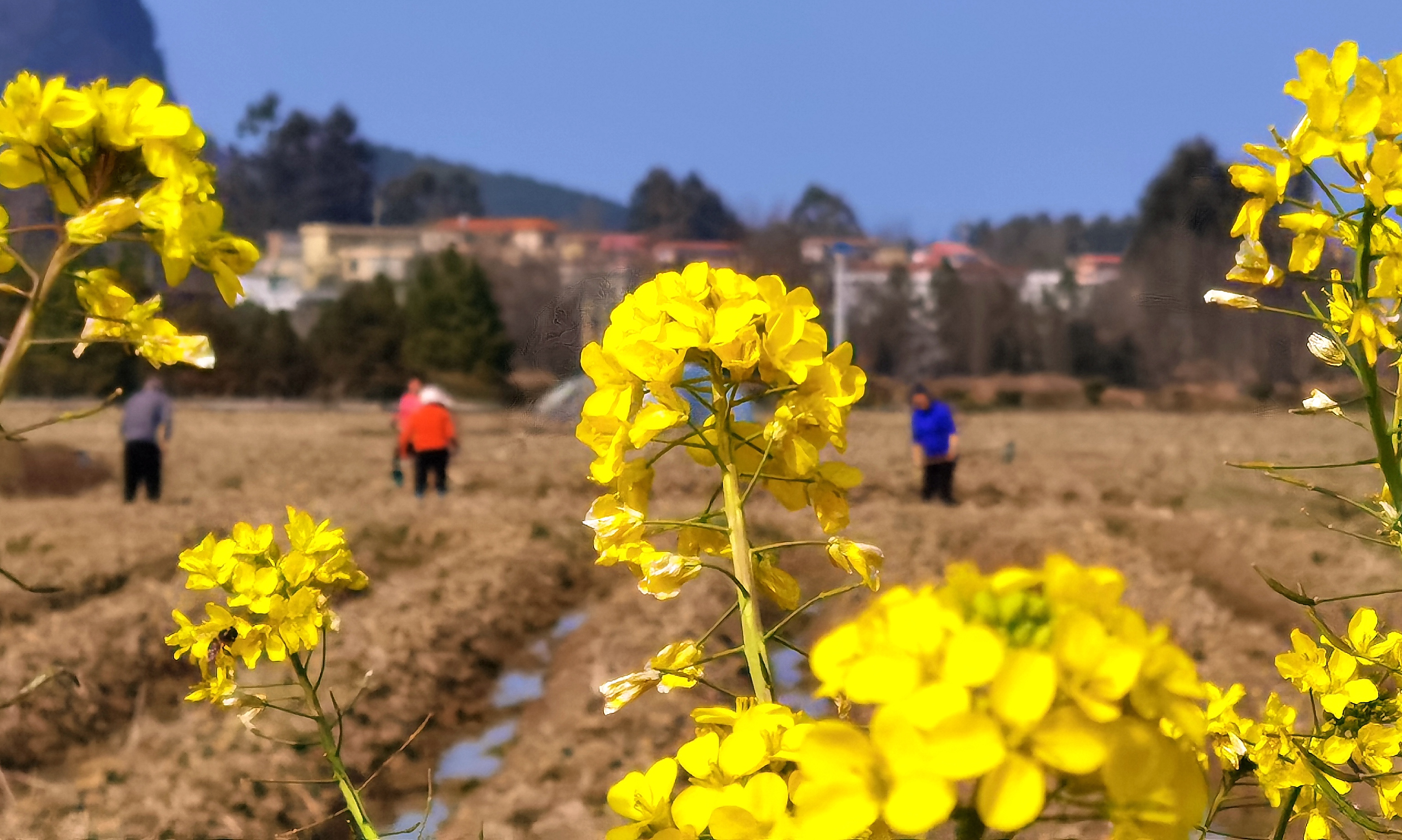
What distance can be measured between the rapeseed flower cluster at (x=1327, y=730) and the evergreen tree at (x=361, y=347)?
129 ft

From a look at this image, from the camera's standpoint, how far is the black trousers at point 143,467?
13.2m

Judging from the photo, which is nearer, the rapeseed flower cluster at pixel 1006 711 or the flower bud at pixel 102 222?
the rapeseed flower cluster at pixel 1006 711

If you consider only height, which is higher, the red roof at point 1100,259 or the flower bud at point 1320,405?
the red roof at point 1100,259

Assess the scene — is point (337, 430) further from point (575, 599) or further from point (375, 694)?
point (375, 694)

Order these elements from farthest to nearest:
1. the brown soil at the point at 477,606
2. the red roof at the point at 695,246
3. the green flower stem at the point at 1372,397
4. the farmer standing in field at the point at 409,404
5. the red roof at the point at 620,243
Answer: the red roof at the point at 620,243 < the red roof at the point at 695,246 < the farmer standing in field at the point at 409,404 < the brown soil at the point at 477,606 < the green flower stem at the point at 1372,397

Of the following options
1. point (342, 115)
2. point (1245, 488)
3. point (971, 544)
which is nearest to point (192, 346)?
point (971, 544)

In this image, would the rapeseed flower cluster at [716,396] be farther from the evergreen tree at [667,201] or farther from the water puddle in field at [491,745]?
the evergreen tree at [667,201]

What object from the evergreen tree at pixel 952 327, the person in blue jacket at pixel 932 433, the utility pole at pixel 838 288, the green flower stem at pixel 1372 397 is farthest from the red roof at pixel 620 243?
the green flower stem at pixel 1372 397

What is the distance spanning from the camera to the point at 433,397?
44.2 feet

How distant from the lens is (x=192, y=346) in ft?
3.74

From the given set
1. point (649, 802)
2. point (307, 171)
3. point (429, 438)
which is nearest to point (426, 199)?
point (307, 171)

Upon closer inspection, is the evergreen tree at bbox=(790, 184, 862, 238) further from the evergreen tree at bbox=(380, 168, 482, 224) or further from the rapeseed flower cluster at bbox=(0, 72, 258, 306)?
the evergreen tree at bbox=(380, 168, 482, 224)

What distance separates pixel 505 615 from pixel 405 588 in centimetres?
98

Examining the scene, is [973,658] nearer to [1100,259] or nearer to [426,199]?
[1100,259]
